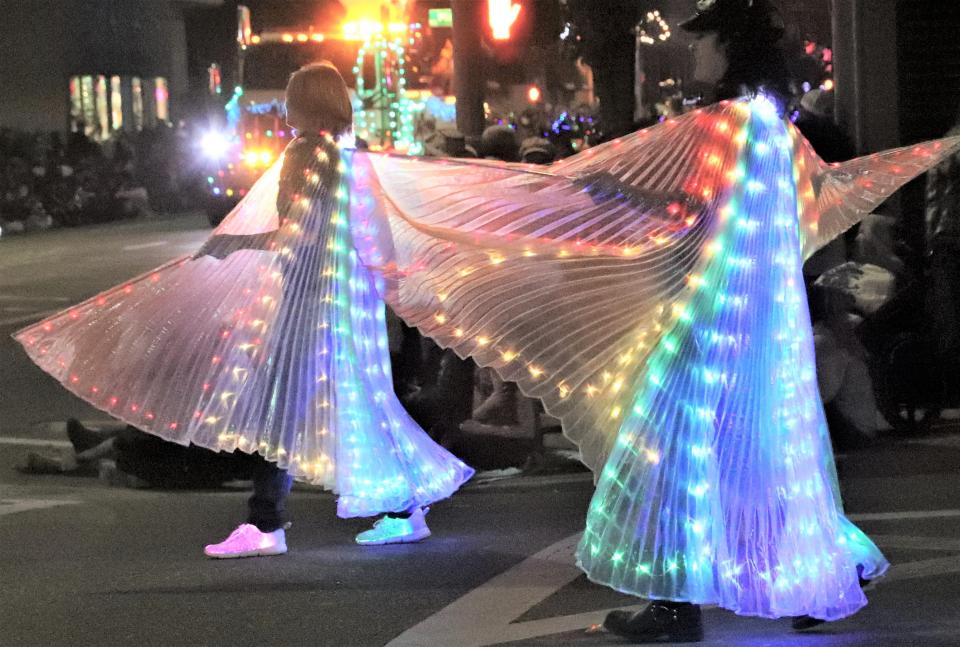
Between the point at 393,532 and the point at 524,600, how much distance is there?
1.04 m

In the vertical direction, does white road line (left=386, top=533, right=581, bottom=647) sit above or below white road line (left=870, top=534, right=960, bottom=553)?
below

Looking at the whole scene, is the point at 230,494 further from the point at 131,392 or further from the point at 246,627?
the point at 246,627

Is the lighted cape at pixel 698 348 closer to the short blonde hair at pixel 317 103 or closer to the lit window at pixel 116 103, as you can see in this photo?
the short blonde hair at pixel 317 103

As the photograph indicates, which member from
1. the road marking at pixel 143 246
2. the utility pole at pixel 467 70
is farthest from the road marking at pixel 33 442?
the road marking at pixel 143 246

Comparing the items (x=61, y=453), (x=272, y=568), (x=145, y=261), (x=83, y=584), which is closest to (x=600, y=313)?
(x=272, y=568)

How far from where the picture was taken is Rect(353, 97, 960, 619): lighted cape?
14.7ft

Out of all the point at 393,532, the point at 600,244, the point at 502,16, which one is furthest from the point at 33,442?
the point at 502,16

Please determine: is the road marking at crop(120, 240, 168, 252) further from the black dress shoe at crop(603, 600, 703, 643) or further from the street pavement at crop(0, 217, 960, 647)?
the black dress shoe at crop(603, 600, 703, 643)

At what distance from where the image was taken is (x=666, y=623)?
4.63 metres

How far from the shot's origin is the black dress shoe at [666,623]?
15.2 ft

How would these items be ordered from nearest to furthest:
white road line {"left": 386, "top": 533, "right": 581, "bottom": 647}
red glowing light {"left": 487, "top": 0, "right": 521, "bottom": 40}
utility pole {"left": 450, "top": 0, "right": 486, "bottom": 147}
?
white road line {"left": 386, "top": 533, "right": 581, "bottom": 647}, utility pole {"left": 450, "top": 0, "right": 486, "bottom": 147}, red glowing light {"left": 487, "top": 0, "right": 521, "bottom": 40}

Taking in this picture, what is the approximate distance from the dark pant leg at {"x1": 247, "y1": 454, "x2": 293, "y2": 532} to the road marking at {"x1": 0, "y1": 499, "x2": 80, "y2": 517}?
1.66 metres

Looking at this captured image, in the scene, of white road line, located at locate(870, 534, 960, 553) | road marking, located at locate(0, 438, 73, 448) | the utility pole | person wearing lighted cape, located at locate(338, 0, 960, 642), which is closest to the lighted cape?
person wearing lighted cape, located at locate(338, 0, 960, 642)

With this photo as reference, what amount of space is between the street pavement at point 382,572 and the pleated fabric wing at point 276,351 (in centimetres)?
44
